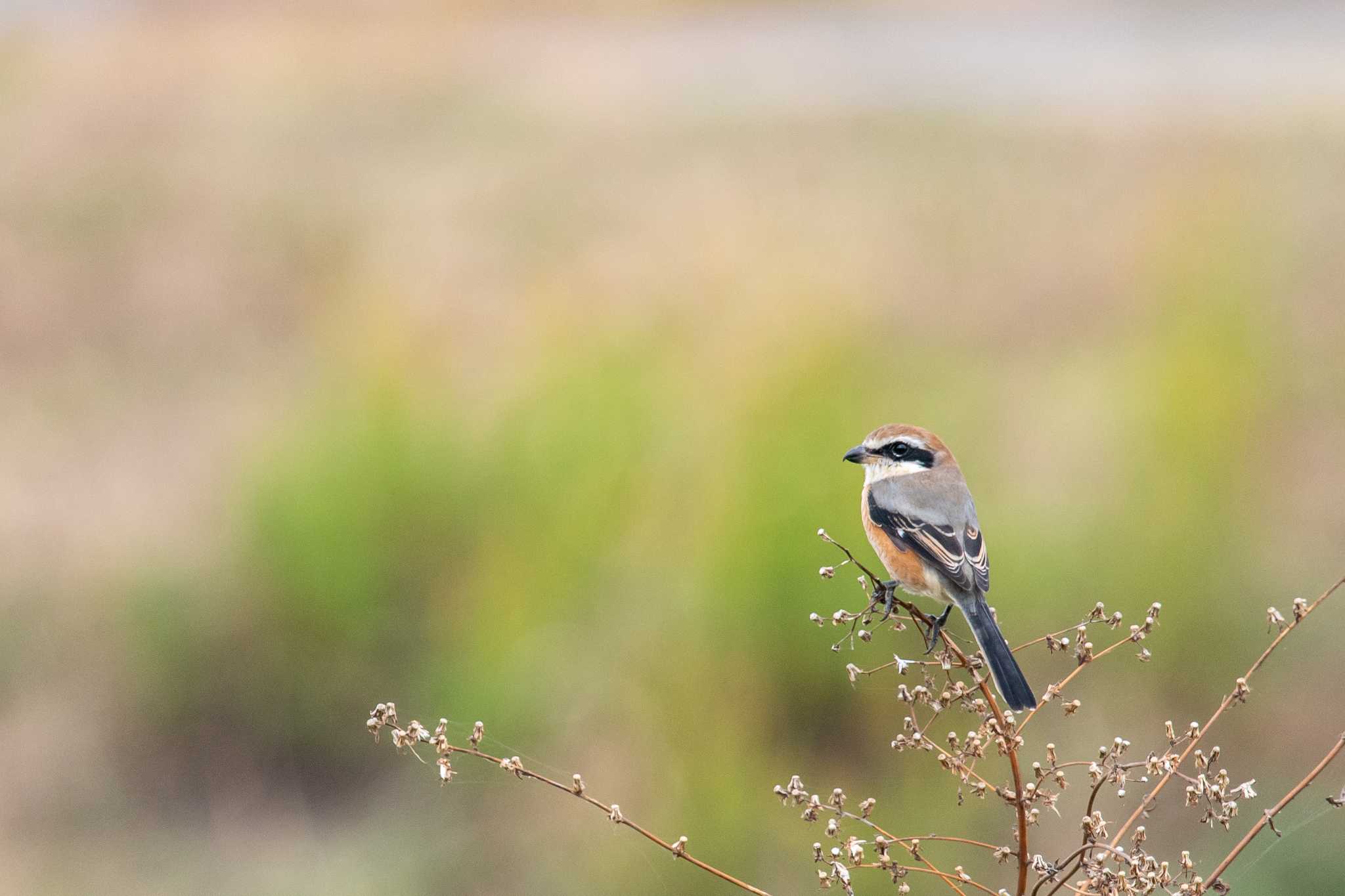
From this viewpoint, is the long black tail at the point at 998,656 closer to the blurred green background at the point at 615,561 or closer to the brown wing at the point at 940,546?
the brown wing at the point at 940,546

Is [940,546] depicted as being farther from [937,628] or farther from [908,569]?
[937,628]

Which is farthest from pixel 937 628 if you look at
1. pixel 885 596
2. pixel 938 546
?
pixel 938 546

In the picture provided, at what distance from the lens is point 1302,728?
4.27m

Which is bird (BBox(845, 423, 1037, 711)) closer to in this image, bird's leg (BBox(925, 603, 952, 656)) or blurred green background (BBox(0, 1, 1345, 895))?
bird's leg (BBox(925, 603, 952, 656))

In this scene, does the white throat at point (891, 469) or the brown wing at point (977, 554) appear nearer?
the brown wing at point (977, 554)

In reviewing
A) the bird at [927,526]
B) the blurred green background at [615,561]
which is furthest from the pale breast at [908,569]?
the blurred green background at [615,561]

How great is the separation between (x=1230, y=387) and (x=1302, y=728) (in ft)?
3.57

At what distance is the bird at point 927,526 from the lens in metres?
3.03

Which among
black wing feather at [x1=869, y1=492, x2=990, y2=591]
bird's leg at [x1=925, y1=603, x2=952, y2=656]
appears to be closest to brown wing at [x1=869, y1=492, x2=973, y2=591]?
black wing feather at [x1=869, y1=492, x2=990, y2=591]

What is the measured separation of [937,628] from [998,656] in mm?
771

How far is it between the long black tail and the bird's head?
16.7 inches

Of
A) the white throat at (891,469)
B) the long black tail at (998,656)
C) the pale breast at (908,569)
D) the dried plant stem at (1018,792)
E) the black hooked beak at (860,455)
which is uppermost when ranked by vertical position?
the black hooked beak at (860,455)

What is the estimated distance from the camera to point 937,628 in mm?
2090

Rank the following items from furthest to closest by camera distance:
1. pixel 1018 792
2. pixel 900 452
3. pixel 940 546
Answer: pixel 900 452 → pixel 940 546 → pixel 1018 792
